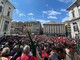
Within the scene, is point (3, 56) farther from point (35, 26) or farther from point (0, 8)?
point (35, 26)

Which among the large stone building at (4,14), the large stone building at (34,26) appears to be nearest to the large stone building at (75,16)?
the large stone building at (4,14)

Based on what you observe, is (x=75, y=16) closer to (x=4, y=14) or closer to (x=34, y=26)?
(x=4, y=14)

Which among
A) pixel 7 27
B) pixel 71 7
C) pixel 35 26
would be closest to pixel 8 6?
pixel 7 27

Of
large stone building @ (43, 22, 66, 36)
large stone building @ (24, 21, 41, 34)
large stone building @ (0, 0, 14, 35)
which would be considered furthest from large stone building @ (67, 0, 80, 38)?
large stone building @ (43, 22, 66, 36)

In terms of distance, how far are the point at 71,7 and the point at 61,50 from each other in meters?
37.1

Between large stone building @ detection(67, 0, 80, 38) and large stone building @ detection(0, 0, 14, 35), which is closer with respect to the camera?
large stone building @ detection(67, 0, 80, 38)

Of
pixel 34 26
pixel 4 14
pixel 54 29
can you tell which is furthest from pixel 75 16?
pixel 54 29

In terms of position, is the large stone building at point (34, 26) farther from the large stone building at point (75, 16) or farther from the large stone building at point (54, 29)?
the large stone building at point (75, 16)

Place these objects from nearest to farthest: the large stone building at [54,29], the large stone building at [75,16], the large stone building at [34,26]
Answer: the large stone building at [75,16] < the large stone building at [34,26] < the large stone building at [54,29]

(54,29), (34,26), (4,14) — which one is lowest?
(54,29)

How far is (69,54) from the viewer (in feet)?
14.1

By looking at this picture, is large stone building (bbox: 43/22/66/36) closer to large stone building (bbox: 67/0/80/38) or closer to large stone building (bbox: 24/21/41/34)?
large stone building (bbox: 24/21/41/34)

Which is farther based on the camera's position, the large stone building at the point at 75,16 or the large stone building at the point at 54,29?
the large stone building at the point at 54,29

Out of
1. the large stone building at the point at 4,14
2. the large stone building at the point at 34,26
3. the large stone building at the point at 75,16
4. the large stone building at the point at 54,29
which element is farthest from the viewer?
the large stone building at the point at 54,29
